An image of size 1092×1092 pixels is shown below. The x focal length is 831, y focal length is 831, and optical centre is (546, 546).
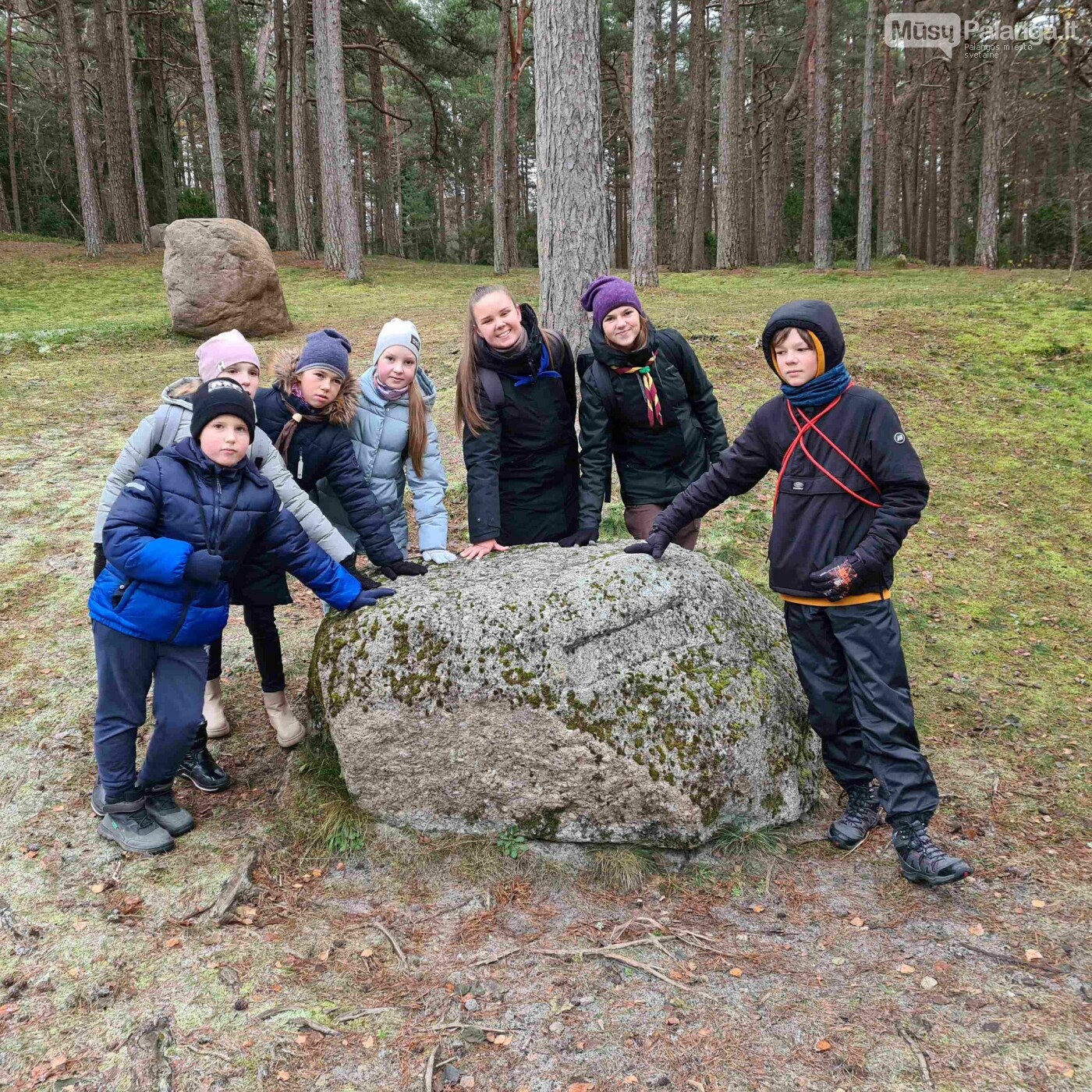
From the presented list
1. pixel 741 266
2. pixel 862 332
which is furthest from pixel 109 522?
pixel 741 266

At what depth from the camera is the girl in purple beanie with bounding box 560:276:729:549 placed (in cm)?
409

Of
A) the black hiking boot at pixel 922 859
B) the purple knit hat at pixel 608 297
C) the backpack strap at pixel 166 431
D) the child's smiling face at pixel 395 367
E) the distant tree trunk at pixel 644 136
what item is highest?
the distant tree trunk at pixel 644 136

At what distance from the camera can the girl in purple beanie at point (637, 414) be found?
409cm

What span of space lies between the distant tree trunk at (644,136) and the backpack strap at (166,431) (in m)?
14.3

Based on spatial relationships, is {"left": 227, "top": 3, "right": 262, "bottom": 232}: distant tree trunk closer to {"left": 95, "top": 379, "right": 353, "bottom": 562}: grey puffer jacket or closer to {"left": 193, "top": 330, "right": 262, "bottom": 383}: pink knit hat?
{"left": 193, "top": 330, "right": 262, "bottom": 383}: pink knit hat

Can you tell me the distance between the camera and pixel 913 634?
559 centimetres

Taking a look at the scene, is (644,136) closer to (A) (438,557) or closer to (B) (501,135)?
(B) (501,135)

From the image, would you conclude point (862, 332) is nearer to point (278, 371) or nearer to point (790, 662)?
point (790, 662)

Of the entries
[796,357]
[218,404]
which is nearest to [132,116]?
[218,404]

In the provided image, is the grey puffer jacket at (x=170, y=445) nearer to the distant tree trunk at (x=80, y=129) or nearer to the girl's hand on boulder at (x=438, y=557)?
the girl's hand on boulder at (x=438, y=557)

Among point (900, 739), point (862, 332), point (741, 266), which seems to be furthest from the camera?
point (741, 266)

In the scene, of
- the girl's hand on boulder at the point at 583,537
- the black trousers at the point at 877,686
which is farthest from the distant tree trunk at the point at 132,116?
the black trousers at the point at 877,686

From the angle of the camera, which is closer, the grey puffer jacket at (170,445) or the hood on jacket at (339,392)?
the grey puffer jacket at (170,445)

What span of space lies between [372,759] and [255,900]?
716mm
